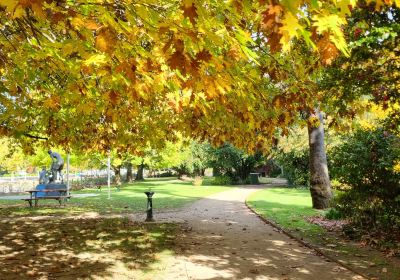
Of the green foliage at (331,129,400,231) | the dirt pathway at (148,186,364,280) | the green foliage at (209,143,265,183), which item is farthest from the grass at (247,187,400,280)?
the green foliage at (209,143,265,183)

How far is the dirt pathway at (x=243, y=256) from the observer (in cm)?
685

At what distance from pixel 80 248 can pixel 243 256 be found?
3955 millimetres

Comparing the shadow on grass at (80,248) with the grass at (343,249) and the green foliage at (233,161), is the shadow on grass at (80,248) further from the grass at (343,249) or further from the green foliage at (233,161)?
the green foliage at (233,161)

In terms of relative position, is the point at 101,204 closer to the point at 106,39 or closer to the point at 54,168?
the point at 54,168

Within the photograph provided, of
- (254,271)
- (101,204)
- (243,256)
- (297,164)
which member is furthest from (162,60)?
(297,164)

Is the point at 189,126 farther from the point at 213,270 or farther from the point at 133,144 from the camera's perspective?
the point at 213,270

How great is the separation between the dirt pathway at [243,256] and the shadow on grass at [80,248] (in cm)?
74

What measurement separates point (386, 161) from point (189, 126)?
5.09 m

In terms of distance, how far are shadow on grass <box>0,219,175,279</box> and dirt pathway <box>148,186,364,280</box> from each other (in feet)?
2.42

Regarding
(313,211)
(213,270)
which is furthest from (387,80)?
(313,211)

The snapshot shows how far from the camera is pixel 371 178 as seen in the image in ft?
32.9

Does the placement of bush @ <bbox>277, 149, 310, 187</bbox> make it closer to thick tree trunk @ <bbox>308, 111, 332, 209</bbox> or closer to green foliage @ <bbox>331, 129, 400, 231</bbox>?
thick tree trunk @ <bbox>308, 111, 332, 209</bbox>

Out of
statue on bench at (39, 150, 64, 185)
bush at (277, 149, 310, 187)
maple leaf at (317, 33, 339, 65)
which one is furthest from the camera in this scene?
bush at (277, 149, 310, 187)

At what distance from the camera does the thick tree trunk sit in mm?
16422
